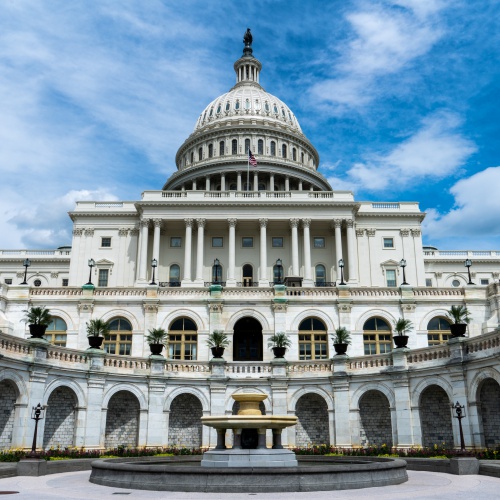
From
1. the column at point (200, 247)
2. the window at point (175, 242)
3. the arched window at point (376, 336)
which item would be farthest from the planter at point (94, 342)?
the window at point (175, 242)

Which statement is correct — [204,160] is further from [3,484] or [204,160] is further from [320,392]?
[3,484]

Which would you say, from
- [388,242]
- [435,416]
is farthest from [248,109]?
[435,416]

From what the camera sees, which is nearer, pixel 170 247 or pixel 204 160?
pixel 170 247

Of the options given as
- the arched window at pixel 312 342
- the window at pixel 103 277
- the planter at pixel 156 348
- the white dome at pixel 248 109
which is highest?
the white dome at pixel 248 109

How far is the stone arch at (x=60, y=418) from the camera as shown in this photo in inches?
1346

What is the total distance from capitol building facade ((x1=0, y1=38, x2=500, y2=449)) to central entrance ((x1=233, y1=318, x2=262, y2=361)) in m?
0.13

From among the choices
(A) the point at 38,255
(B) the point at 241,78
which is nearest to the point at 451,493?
(A) the point at 38,255

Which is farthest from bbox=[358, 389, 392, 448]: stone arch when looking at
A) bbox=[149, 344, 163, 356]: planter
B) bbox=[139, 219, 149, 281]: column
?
bbox=[139, 219, 149, 281]: column

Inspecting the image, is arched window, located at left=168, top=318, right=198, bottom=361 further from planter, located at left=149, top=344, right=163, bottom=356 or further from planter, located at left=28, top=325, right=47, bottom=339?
planter, located at left=28, top=325, right=47, bottom=339

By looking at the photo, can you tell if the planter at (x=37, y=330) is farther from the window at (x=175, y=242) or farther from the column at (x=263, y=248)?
Answer: the window at (x=175, y=242)

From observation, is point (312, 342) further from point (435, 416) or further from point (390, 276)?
point (390, 276)

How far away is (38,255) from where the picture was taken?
10981 centimetres

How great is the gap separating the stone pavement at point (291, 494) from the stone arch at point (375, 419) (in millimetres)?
Result: 13569

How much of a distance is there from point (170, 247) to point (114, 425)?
5217 cm
